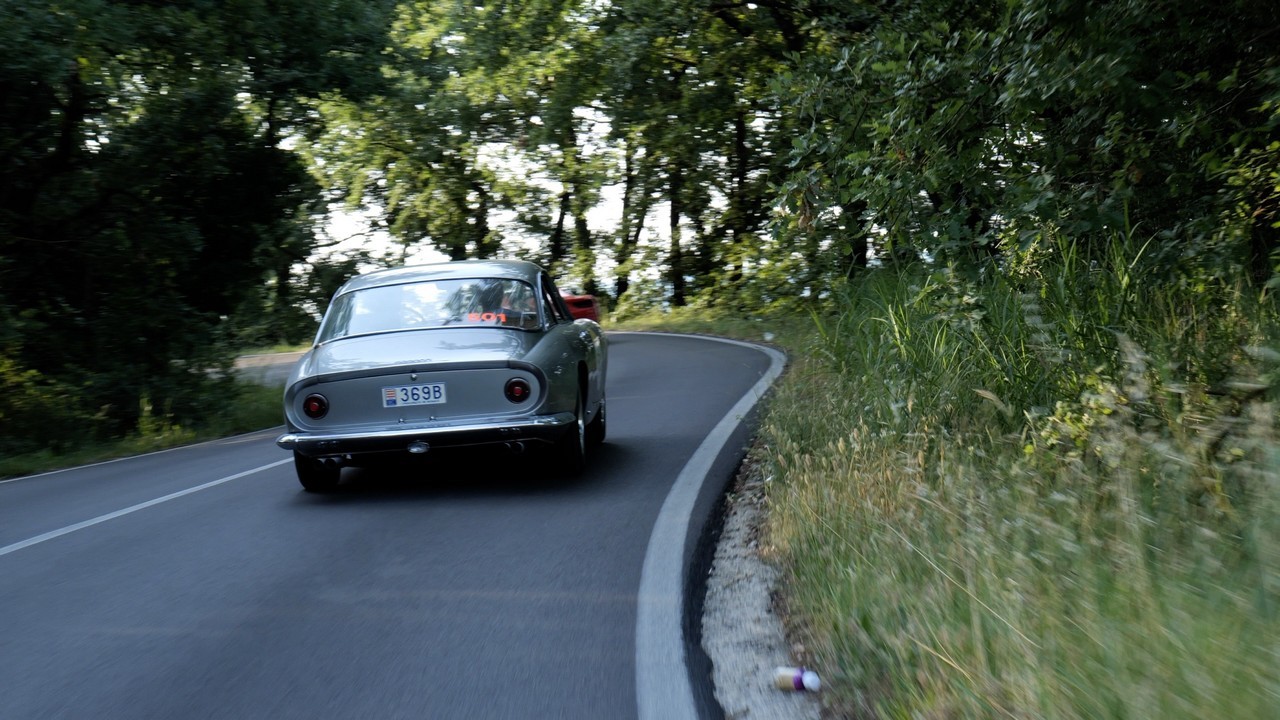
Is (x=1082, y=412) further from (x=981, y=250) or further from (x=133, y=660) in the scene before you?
(x=133, y=660)

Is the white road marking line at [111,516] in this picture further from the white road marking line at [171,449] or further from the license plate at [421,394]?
the white road marking line at [171,449]

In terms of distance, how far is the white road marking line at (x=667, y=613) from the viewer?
12.7ft

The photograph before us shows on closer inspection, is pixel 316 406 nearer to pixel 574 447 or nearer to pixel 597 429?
pixel 574 447

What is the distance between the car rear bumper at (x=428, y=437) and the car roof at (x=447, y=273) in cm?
154

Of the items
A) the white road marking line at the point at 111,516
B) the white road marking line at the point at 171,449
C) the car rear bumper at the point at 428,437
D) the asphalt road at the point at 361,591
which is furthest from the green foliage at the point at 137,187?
the car rear bumper at the point at 428,437

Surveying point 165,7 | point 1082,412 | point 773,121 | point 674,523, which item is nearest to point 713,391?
point 674,523

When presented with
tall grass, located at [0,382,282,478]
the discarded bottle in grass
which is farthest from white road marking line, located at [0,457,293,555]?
the discarded bottle in grass

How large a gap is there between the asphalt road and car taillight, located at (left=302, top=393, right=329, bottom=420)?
63 centimetres

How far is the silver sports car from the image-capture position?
7586 millimetres

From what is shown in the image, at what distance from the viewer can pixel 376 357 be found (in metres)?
7.77

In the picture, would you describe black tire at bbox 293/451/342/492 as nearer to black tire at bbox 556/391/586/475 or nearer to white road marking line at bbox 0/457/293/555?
white road marking line at bbox 0/457/293/555

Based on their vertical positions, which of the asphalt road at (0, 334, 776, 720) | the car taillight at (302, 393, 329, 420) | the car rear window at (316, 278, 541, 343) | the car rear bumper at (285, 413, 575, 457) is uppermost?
the car rear window at (316, 278, 541, 343)

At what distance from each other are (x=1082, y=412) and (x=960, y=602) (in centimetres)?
230

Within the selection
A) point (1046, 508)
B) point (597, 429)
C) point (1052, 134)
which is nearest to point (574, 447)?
point (597, 429)
